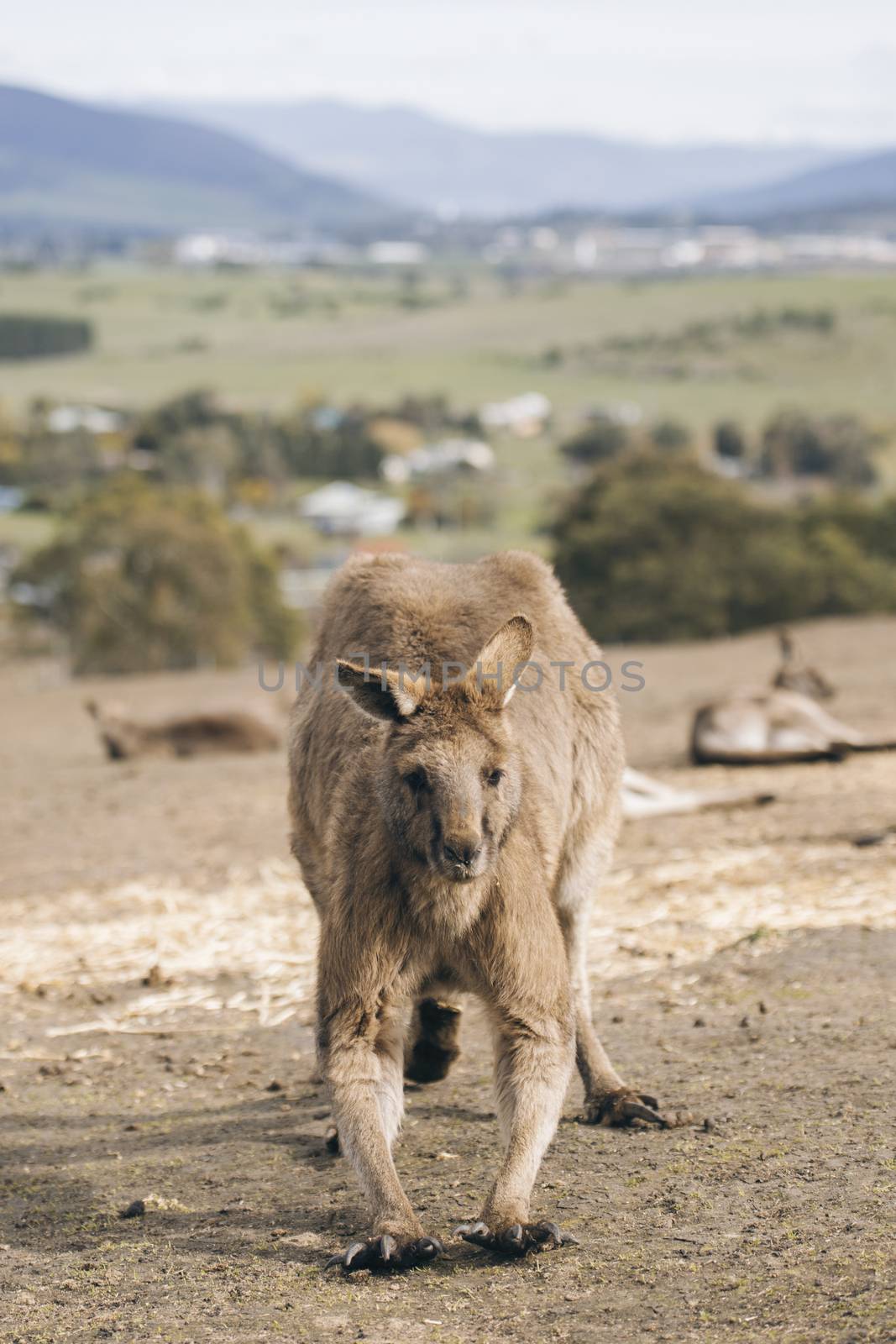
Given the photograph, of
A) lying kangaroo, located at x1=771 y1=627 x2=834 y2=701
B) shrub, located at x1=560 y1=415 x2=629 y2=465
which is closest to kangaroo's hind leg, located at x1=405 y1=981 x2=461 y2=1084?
lying kangaroo, located at x1=771 y1=627 x2=834 y2=701

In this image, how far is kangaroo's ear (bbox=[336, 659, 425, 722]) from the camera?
498 cm

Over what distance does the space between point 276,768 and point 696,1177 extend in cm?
1111

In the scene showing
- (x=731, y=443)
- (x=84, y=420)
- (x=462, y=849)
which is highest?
(x=462, y=849)

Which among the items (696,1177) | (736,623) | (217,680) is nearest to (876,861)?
(696,1177)

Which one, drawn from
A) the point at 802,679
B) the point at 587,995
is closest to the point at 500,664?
the point at 587,995

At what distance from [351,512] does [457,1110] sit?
102437 millimetres

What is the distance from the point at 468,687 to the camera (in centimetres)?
516

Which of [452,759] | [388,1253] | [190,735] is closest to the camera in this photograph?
[388,1253]

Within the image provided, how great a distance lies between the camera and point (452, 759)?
4934 mm

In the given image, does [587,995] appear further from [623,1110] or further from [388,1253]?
[388,1253]

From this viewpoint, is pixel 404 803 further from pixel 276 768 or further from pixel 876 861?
pixel 276 768

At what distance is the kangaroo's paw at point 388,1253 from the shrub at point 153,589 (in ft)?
148

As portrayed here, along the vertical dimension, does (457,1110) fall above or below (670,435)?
above

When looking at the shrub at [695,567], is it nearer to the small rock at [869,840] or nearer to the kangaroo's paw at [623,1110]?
the small rock at [869,840]
